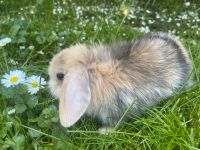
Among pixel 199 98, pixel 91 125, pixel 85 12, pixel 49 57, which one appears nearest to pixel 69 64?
pixel 91 125

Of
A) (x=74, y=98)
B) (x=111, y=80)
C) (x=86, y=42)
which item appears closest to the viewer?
(x=74, y=98)

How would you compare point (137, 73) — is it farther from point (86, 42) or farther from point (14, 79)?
point (86, 42)

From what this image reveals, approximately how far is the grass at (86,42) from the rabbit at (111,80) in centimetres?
8

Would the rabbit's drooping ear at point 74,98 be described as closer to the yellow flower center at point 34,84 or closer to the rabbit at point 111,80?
the rabbit at point 111,80

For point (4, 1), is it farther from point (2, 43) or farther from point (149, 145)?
point (149, 145)

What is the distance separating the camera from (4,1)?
4648 mm

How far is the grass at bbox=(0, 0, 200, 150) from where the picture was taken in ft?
8.29

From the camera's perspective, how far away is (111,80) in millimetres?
2617

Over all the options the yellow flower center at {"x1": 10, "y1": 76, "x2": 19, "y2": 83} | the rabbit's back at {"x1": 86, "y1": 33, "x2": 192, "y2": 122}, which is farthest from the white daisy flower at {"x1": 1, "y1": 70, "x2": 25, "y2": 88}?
the rabbit's back at {"x1": 86, "y1": 33, "x2": 192, "y2": 122}

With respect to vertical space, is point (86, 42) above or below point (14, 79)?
below

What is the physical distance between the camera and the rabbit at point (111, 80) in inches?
97.6

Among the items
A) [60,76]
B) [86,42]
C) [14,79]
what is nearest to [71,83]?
[60,76]

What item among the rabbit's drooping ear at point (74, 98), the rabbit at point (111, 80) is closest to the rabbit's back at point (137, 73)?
the rabbit at point (111, 80)

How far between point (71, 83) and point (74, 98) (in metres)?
0.08
